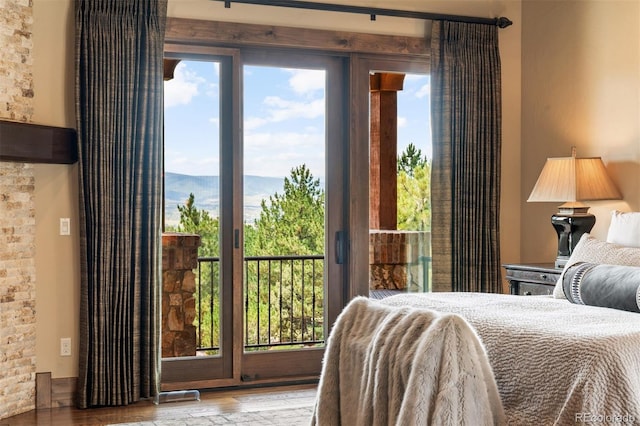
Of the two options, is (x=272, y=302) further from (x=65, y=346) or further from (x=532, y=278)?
(x=532, y=278)

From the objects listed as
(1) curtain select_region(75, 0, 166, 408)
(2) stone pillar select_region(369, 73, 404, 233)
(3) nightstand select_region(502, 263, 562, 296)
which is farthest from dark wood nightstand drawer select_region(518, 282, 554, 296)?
(1) curtain select_region(75, 0, 166, 408)

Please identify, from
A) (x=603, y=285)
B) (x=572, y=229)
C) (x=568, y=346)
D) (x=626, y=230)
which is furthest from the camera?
(x=572, y=229)

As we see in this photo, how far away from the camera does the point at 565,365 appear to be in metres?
2.41

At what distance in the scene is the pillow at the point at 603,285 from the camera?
312cm

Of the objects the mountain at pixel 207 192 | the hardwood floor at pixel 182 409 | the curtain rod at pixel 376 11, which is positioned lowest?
the hardwood floor at pixel 182 409

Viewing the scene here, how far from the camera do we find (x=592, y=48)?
5367 mm

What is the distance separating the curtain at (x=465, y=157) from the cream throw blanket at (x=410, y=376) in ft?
9.80

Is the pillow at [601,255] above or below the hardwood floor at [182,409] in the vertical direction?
above

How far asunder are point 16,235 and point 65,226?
30 cm

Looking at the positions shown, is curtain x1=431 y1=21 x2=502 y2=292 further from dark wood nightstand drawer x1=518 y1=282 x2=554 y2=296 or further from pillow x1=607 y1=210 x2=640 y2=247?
pillow x1=607 y1=210 x2=640 y2=247

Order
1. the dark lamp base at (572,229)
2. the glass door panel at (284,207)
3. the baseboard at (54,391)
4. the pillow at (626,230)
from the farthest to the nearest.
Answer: the glass door panel at (284,207) < the dark lamp base at (572,229) < the baseboard at (54,391) < the pillow at (626,230)

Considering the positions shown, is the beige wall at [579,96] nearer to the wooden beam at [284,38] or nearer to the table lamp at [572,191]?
the table lamp at [572,191]

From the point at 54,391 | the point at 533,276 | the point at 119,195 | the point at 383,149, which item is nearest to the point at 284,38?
the point at 383,149

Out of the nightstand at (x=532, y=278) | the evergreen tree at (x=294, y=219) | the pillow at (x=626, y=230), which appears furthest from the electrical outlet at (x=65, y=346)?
the pillow at (x=626, y=230)
